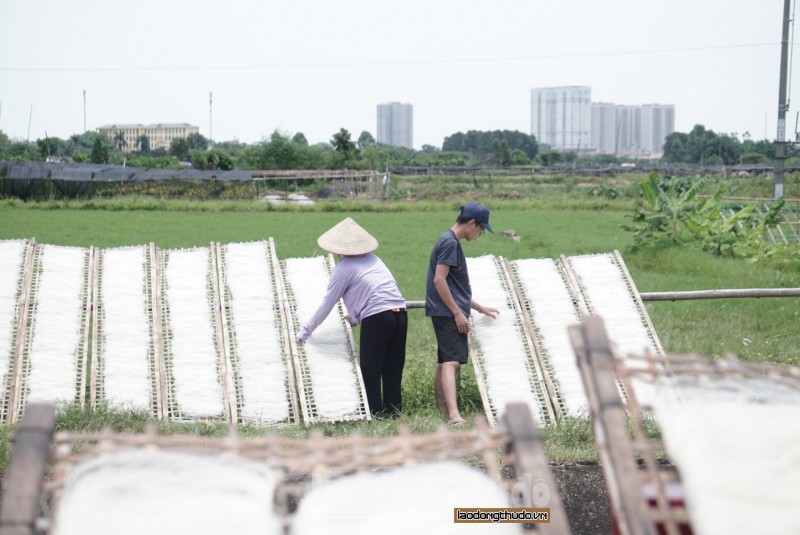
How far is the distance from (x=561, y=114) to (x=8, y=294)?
112457 mm

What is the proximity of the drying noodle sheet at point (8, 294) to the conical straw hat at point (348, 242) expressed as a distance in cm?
202

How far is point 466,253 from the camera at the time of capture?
13156 millimetres

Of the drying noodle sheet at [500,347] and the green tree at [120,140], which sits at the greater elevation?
the green tree at [120,140]

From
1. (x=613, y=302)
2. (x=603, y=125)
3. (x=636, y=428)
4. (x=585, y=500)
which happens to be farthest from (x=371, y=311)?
(x=603, y=125)

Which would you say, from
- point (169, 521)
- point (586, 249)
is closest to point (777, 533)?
point (169, 521)

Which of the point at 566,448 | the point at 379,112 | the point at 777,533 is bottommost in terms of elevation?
the point at 566,448

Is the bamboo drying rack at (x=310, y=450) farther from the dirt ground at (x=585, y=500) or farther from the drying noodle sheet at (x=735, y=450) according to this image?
the dirt ground at (x=585, y=500)

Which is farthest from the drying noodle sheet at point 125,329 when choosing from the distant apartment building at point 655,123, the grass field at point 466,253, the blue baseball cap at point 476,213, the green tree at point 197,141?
the distant apartment building at point 655,123

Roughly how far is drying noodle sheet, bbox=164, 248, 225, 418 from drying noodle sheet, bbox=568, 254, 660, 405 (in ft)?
8.43

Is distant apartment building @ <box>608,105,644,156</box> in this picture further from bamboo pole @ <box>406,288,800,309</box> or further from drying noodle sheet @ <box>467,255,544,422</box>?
drying noodle sheet @ <box>467,255,544,422</box>

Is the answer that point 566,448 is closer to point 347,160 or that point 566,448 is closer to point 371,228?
point 371,228

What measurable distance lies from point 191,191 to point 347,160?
51.2 ft

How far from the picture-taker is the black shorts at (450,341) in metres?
5.28

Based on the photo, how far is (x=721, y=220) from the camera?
13484 millimetres
